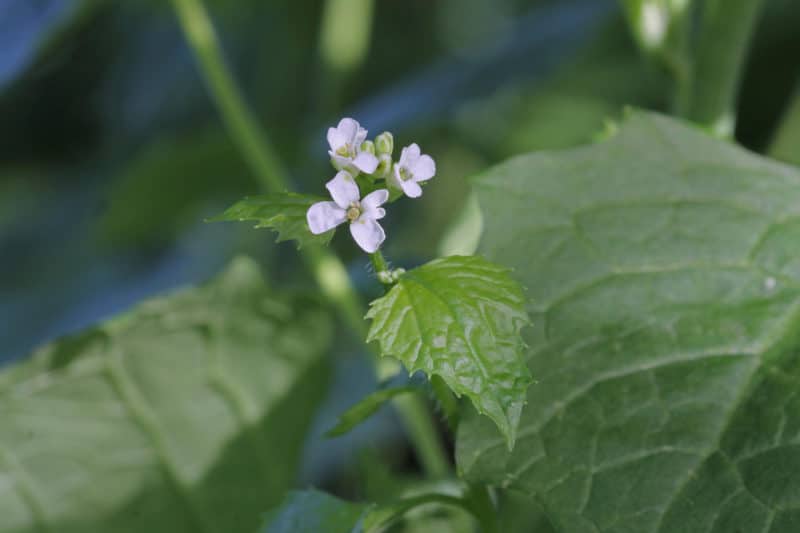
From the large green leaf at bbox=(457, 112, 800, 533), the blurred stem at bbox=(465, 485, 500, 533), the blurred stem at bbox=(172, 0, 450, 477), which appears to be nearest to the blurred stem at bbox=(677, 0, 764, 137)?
the large green leaf at bbox=(457, 112, 800, 533)

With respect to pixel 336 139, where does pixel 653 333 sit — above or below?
below

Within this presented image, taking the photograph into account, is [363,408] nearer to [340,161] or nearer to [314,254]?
[340,161]

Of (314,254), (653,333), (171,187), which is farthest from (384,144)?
(171,187)

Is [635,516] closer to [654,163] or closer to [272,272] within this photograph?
[654,163]

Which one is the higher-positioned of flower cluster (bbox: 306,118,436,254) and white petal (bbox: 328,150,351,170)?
white petal (bbox: 328,150,351,170)

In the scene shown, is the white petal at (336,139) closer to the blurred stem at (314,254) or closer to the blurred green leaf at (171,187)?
the blurred stem at (314,254)

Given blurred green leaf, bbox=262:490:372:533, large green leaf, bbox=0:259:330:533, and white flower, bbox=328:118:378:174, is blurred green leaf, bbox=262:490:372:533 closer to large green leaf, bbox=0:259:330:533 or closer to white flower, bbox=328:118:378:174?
white flower, bbox=328:118:378:174
